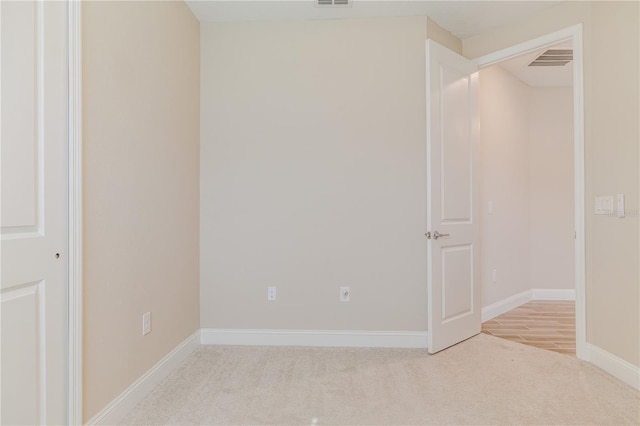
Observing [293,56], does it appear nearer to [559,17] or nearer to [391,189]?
[391,189]

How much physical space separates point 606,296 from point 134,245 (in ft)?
9.97

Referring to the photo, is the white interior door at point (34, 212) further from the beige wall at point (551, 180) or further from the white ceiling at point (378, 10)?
the beige wall at point (551, 180)

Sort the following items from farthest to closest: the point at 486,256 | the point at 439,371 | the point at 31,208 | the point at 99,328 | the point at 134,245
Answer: the point at 486,256 → the point at 439,371 → the point at 134,245 → the point at 99,328 → the point at 31,208

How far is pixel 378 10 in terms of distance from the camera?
2.79 m

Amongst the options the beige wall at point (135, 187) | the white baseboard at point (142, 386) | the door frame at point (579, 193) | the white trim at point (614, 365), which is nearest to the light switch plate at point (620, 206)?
the door frame at point (579, 193)

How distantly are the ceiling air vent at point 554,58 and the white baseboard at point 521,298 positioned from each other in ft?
8.47

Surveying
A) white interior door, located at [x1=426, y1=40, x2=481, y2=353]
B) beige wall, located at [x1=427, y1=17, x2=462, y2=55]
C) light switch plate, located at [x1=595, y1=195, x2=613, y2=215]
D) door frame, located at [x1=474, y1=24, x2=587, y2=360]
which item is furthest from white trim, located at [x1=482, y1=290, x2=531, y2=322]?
beige wall, located at [x1=427, y1=17, x2=462, y2=55]

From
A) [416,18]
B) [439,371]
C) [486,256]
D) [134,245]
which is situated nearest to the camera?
[134,245]

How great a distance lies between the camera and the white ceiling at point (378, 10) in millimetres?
2689

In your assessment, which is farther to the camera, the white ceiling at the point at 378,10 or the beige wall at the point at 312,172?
the beige wall at the point at 312,172

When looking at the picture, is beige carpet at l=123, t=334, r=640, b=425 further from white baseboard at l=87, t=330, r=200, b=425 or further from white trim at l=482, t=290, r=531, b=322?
white trim at l=482, t=290, r=531, b=322

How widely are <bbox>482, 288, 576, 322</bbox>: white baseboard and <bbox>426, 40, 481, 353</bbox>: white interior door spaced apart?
64 centimetres

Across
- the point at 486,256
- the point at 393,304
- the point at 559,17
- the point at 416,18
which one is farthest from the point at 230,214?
the point at 559,17

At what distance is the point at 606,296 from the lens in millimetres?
2359
